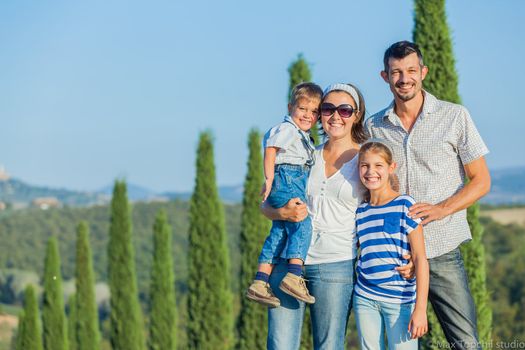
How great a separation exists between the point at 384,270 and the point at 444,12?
20.9 ft

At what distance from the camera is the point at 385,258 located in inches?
146

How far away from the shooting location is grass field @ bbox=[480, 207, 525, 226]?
121 ft

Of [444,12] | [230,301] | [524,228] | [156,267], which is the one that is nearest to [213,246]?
[230,301]

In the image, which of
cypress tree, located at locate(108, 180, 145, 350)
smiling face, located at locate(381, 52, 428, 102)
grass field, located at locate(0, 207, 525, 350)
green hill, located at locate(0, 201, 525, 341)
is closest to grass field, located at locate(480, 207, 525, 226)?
grass field, located at locate(0, 207, 525, 350)

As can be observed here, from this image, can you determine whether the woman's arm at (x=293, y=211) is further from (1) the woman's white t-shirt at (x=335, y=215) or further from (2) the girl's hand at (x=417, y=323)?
(2) the girl's hand at (x=417, y=323)

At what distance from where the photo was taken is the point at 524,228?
35.0 m

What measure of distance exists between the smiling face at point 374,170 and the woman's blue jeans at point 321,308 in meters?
0.39

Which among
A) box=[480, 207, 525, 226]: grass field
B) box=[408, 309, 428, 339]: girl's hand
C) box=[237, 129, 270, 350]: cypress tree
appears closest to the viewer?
box=[408, 309, 428, 339]: girl's hand

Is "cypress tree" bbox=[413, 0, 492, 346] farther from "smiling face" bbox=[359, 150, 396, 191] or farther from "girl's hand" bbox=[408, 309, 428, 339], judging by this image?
"smiling face" bbox=[359, 150, 396, 191]

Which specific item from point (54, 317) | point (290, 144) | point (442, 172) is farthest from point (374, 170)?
point (54, 317)

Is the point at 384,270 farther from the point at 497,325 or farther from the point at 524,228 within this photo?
the point at 524,228

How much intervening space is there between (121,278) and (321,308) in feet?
53.6

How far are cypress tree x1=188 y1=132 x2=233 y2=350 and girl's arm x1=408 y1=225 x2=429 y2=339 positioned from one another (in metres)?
12.8

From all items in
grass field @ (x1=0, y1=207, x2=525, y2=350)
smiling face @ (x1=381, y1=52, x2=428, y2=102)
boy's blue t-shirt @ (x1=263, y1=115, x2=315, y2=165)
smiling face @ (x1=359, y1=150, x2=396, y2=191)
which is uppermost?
smiling face @ (x1=381, y1=52, x2=428, y2=102)
